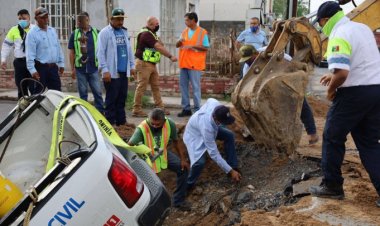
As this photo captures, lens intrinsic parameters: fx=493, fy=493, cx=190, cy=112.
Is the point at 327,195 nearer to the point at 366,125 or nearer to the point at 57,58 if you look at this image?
the point at 366,125

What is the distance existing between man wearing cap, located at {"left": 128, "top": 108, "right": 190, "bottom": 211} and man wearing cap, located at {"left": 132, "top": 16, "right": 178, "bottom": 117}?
2687 mm

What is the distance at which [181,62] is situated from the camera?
29.8 ft

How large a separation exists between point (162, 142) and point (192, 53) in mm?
3456

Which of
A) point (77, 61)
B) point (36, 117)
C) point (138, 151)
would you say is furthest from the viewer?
point (77, 61)

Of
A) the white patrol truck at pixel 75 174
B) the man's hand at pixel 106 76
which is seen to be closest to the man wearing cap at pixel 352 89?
the white patrol truck at pixel 75 174

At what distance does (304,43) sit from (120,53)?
2.99 m

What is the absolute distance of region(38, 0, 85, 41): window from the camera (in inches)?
496

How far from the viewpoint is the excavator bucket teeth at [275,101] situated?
557cm

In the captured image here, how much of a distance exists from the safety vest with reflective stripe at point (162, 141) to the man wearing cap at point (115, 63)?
1.93 metres

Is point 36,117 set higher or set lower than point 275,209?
higher

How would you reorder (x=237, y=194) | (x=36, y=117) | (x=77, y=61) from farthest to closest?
(x=77, y=61) < (x=237, y=194) < (x=36, y=117)

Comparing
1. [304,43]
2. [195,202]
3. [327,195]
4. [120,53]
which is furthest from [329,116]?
[120,53]

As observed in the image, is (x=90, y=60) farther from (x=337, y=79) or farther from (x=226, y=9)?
(x=226, y=9)

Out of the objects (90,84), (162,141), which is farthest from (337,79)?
(90,84)
